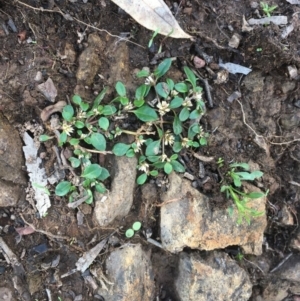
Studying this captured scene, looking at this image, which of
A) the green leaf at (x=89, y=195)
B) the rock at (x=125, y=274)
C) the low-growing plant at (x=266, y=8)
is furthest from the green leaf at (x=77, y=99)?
the low-growing plant at (x=266, y=8)

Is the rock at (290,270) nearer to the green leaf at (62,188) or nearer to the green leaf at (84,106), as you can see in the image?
the green leaf at (62,188)

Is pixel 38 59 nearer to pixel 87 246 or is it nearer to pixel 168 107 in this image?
pixel 168 107

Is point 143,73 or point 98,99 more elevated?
point 143,73

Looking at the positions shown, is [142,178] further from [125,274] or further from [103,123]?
[125,274]

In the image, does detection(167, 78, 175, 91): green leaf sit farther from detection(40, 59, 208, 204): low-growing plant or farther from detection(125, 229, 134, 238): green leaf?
detection(125, 229, 134, 238): green leaf

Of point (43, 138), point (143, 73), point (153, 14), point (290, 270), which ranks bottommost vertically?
point (290, 270)

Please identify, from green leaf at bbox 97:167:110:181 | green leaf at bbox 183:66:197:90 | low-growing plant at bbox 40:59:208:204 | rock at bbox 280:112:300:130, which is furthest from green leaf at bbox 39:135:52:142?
rock at bbox 280:112:300:130

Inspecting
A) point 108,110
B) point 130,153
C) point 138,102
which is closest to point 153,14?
point 138,102
